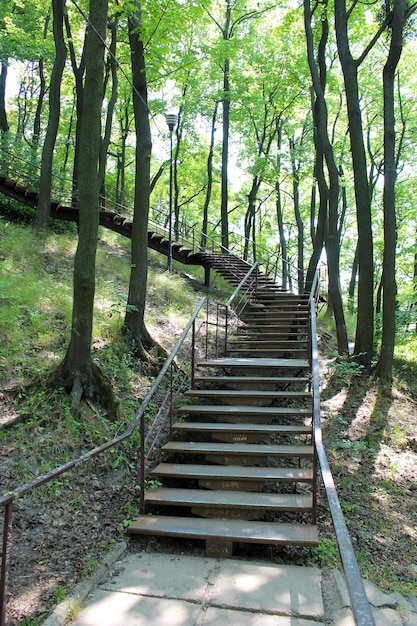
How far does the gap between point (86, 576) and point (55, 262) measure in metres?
8.39


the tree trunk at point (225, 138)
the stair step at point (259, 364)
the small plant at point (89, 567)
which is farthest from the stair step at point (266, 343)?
the tree trunk at point (225, 138)

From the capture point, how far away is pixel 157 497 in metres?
4.57

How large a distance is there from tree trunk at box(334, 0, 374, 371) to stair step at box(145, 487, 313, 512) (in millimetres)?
5670

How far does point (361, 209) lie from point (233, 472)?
6.76 metres

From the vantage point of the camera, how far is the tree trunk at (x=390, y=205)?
9282mm

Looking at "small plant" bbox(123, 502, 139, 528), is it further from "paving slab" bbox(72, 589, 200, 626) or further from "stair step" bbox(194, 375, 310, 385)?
"stair step" bbox(194, 375, 310, 385)

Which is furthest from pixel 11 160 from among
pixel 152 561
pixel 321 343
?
pixel 152 561

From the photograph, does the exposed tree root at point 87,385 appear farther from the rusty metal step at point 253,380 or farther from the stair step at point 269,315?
the stair step at point 269,315

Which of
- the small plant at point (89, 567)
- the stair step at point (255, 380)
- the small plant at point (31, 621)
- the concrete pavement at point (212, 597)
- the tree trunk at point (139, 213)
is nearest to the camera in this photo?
the small plant at point (31, 621)

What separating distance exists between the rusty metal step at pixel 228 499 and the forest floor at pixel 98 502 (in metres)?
0.29

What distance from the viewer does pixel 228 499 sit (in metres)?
4.54

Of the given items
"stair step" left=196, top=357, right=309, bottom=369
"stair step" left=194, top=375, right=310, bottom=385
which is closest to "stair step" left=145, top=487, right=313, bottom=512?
"stair step" left=194, top=375, right=310, bottom=385

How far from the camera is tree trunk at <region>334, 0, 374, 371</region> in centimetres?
962

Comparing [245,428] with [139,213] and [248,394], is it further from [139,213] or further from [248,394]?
[139,213]
